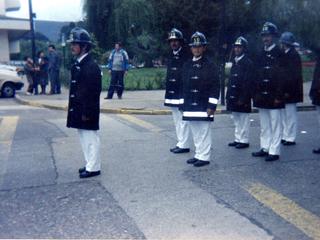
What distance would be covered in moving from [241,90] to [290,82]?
0.82 m

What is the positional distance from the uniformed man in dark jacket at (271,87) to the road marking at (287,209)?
1412 millimetres

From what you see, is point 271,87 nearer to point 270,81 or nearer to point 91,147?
point 270,81

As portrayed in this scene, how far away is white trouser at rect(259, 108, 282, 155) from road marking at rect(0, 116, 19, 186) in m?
3.93

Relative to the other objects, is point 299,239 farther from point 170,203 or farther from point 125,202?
point 125,202

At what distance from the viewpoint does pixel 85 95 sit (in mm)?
6469

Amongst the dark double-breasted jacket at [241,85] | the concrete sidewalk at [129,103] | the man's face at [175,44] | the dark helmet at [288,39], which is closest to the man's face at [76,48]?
the man's face at [175,44]

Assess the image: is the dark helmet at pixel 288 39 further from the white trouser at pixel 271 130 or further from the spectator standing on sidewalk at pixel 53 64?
the spectator standing on sidewalk at pixel 53 64

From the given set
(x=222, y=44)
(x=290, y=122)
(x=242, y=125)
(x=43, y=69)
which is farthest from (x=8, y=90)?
(x=290, y=122)

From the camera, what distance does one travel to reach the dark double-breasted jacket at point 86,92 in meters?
6.46

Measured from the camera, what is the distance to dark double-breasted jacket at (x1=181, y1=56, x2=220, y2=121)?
22.9ft

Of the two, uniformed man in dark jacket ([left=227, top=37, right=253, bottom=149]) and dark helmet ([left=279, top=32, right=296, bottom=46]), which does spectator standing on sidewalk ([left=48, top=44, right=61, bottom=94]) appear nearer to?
uniformed man in dark jacket ([left=227, top=37, right=253, bottom=149])

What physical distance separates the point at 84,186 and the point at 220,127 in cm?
512

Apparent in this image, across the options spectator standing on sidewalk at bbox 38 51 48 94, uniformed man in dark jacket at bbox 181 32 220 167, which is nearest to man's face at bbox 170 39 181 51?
uniformed man in dark jacket at bbox 181 32 220 167

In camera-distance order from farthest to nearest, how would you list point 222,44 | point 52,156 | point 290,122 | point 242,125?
point 222,44 → point 290,122 → point 242,125 → point 52,156
